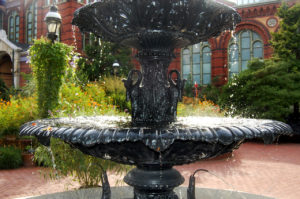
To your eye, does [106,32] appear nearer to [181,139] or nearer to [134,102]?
[134,102]

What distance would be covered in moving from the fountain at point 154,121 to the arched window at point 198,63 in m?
22.0

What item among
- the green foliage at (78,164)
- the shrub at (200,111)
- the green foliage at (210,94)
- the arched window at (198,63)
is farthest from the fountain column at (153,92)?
the arched window at (198,63)

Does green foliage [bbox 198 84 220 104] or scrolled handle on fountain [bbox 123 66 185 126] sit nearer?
scrolled handle on fountain [bbox 123 66 185 126]

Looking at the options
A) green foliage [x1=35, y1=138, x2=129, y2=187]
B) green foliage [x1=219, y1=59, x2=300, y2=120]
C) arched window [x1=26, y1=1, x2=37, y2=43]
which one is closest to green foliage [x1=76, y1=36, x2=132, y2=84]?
green foliage [x1=219, y1=59, x2=300, y2=120]

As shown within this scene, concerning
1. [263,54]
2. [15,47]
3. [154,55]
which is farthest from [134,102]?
[15,47]

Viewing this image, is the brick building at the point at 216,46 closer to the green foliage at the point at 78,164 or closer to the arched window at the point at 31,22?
the arched window at the point at 31,22

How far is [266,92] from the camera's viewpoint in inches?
595

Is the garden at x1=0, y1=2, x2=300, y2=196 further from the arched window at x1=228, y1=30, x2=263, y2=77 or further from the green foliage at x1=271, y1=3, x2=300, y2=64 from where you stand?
the arched window at x1=228, y1=30, x2=263, y2=77

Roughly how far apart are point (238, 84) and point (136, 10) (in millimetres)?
14728

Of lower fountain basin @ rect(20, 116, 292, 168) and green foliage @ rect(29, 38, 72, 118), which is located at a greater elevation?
green foliage @ rect(29, 38, 72, 118)

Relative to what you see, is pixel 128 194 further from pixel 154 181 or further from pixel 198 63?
pixel 198 63

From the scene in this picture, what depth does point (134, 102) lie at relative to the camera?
3340mm

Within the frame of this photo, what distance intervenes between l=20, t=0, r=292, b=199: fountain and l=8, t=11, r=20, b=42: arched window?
32324mm

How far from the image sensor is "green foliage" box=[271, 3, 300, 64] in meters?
16.6
